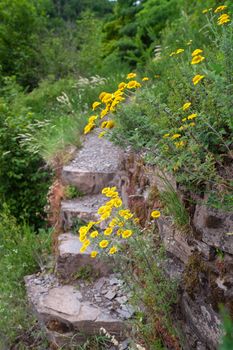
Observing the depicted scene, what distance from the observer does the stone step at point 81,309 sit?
373 centimetres

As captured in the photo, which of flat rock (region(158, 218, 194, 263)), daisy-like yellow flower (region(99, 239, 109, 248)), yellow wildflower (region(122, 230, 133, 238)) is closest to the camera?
yellow wildflower (region(122, 230, 133, 238))

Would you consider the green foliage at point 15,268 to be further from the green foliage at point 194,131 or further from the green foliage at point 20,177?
the green foliage at point 194,131

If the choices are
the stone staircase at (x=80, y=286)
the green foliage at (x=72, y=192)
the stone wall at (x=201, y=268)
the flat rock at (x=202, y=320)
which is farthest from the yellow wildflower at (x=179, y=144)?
the green foliage at (x=72, y=192)

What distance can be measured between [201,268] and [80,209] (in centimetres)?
238

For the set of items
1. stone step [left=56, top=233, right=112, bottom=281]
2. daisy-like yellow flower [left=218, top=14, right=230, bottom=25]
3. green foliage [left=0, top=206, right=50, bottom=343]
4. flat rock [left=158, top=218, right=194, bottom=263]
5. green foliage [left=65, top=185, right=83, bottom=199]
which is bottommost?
green foliage [left=0, top=206, right=50, bottom=343]

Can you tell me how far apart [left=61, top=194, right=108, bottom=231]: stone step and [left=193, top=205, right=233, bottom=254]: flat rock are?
214 centimetres

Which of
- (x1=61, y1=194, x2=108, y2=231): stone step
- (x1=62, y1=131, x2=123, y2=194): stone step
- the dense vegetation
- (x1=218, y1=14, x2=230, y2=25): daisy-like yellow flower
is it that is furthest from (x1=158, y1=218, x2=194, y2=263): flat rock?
(x1=62, y1=131, x2=123, y2=194): stone step

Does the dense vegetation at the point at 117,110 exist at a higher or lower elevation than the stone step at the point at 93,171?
higher

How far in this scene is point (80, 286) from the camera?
13.9ft

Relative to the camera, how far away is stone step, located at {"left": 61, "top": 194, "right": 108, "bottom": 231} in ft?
16.2

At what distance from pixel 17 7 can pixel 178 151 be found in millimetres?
13508

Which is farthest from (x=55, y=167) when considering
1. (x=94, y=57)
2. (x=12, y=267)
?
(x=94, y=57)

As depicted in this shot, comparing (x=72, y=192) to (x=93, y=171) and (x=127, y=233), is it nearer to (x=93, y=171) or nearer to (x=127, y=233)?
(x=93, y=171)

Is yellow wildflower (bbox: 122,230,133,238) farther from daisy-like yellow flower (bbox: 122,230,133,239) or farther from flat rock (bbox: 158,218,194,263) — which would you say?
flat rock (bbox: 158,218,194,263)
